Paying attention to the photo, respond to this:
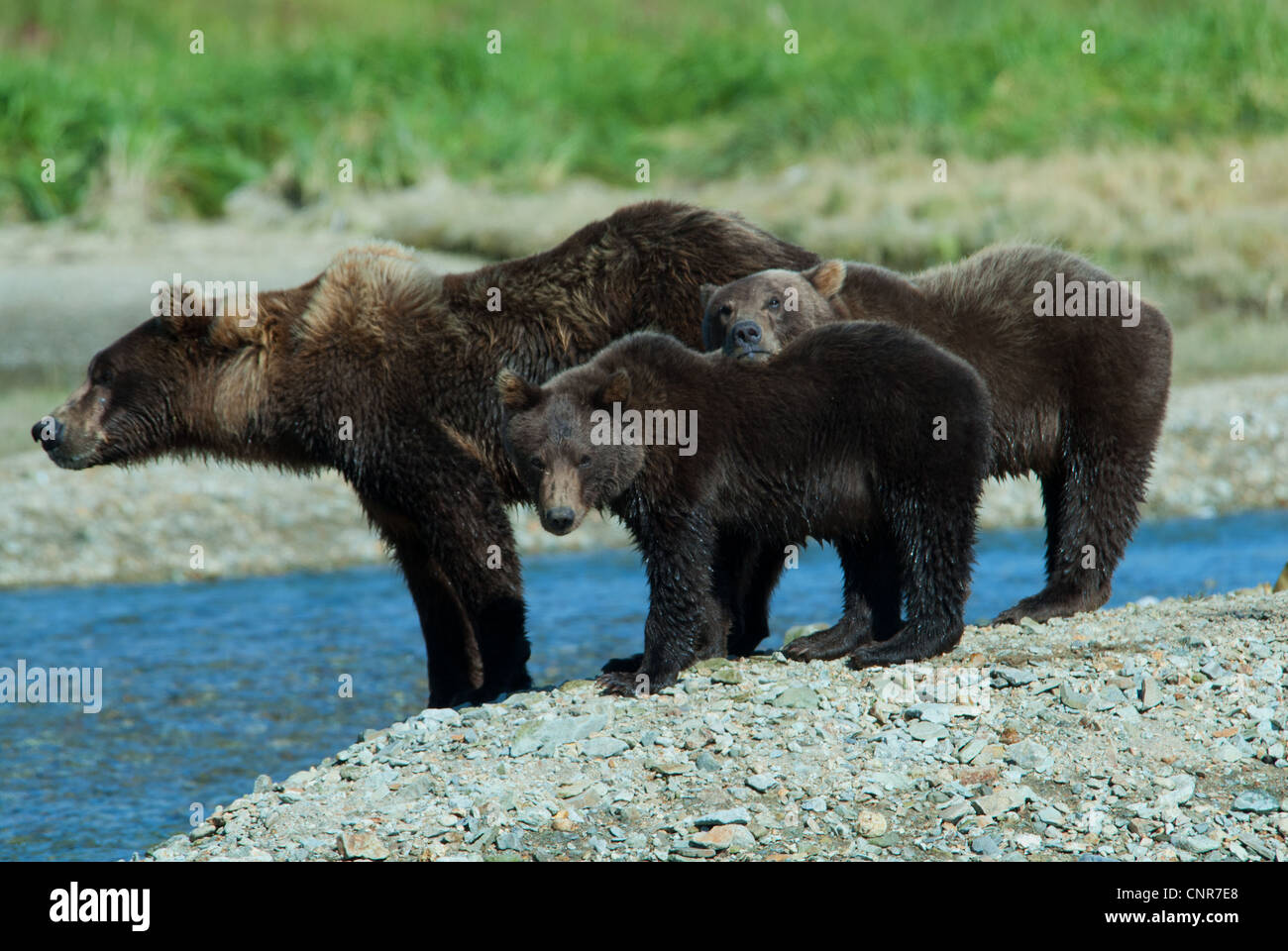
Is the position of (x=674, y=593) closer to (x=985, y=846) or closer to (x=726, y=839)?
(x=726, y=839)

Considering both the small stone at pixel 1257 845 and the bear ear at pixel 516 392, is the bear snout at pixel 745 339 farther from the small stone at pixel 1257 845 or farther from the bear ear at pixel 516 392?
the small stone at pixel 1257 845

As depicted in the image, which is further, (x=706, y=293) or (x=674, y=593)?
(x=706, y=293)

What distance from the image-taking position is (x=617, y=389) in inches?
287

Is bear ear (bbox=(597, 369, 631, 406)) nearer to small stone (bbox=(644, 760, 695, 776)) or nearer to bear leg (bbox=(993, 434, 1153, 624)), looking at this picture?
small stone (bbox=(644, 760, 695, 776))

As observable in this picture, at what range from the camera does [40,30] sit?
33.4m

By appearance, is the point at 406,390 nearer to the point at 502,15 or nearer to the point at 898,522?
the point at 898,522

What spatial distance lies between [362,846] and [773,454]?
7.76 ft

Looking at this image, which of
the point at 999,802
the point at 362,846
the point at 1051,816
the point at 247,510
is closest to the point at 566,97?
the point at 247,510

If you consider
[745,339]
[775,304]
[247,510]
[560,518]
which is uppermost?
[775,304]

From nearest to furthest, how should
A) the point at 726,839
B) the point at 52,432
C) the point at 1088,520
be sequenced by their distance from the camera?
1. the point at 726,839
2. the point at 1088,520
3. the point at 52,432

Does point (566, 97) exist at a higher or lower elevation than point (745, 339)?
higher

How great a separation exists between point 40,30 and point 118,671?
24.9 m

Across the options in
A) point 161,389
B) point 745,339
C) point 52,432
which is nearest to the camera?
point 745,339

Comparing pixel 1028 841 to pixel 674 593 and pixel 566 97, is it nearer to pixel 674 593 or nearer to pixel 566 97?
pixel 674 593
